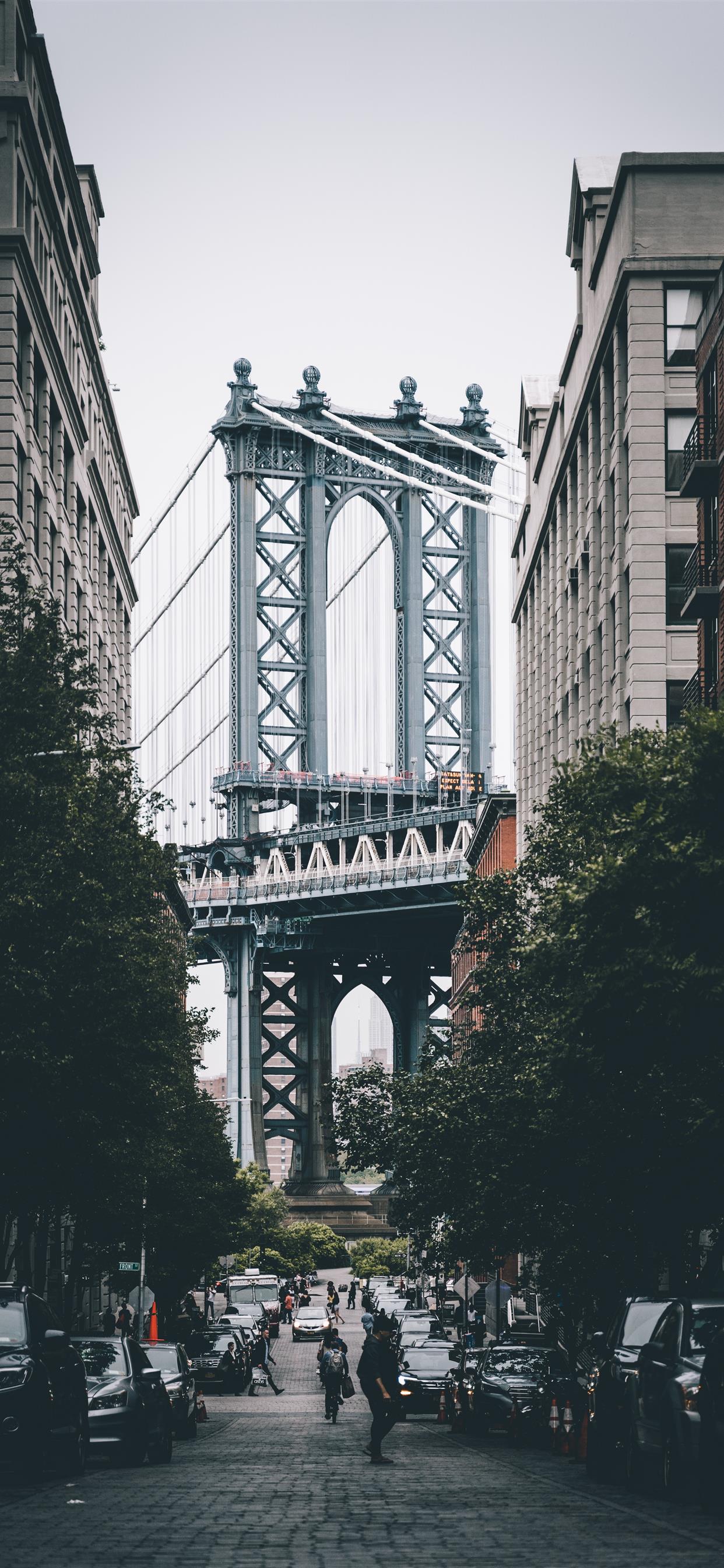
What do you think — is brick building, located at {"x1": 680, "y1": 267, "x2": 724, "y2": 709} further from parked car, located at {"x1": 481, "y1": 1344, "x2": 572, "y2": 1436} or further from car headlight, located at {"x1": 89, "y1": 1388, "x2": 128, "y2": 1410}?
car headlight, located at {"x1": 89, "y1": 1388, "x2": 128, "y2": 1410}

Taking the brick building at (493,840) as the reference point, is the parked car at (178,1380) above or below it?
below

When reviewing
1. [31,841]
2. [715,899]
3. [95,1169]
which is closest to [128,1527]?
[715,899]

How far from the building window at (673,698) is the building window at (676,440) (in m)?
4.73

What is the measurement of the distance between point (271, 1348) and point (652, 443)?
53429 millimetres

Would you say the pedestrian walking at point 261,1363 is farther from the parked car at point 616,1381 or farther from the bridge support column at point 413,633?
the bridge support column at point 413,633

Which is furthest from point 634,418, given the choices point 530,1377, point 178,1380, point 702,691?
point 178,1380

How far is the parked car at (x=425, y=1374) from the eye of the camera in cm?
4338

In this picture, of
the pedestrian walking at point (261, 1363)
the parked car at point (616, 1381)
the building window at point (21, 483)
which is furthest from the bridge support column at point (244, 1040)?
the parked car at point (616, 1381)

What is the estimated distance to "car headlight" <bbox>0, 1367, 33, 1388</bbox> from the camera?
61.1 feet

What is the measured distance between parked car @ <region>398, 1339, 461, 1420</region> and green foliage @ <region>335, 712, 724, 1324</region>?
335cm

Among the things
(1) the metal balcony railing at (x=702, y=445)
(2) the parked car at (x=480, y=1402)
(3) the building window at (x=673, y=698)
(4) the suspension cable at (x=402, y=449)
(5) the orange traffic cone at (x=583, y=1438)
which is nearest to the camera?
(5) the orange traffic cone at (x=583, y=1438)

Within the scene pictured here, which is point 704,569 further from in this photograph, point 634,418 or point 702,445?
point 634,418

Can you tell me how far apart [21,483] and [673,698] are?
16.8 meters

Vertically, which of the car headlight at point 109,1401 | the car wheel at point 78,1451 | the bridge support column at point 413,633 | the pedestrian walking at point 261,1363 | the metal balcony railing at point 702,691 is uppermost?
the bridge support column at point 413,633
